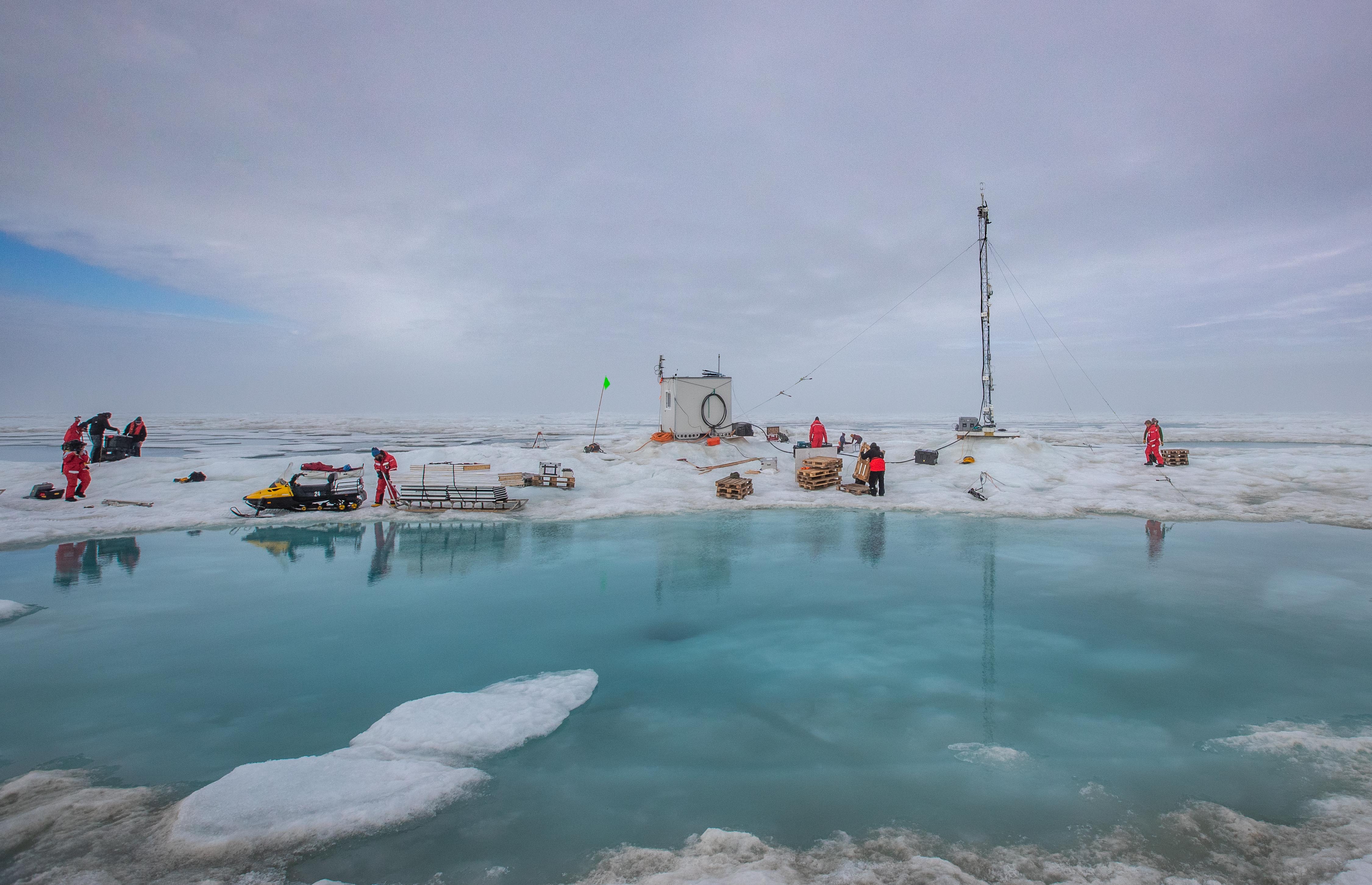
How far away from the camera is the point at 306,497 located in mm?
18125

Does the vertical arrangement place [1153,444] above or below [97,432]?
below

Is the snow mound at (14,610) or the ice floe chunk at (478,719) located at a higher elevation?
the snow mound at (14,610)

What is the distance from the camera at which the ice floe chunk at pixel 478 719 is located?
5902 mm

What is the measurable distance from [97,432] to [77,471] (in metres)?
4.56

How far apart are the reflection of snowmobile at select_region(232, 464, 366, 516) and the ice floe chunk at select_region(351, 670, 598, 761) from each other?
13582mm

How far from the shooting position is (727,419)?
1117 inches

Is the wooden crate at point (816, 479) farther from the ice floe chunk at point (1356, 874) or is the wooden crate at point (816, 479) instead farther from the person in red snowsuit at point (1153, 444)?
the ice floe chunk at point (1356, 874)

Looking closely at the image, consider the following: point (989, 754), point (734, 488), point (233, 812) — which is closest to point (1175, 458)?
point (734, 488)

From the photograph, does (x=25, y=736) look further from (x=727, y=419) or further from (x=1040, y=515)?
(x=727, y=419)

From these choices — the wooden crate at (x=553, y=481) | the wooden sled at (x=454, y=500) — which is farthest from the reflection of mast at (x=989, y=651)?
the wooden crate at (x=553, y=481)

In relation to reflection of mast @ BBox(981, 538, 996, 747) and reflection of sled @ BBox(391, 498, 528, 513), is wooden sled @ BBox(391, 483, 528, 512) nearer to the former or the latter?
reflection of sled @ BBox(391, 498, 528, 513)

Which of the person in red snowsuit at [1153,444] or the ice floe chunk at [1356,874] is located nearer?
the ice floe chunk at [1356,874]

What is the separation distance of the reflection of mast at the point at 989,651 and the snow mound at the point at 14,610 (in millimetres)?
14232

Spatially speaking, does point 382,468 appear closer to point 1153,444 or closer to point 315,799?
point 315,799
